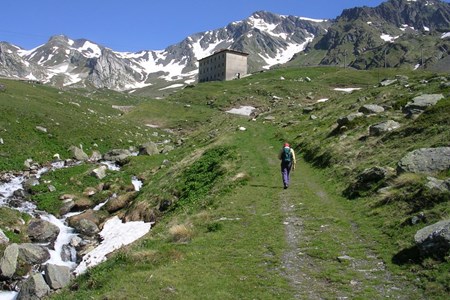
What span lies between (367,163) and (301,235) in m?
10.7

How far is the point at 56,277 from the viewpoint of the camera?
20.1 metres

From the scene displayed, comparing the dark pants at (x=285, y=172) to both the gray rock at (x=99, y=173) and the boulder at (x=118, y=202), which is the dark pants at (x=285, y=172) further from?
the gray rock at (x=99, y=173)

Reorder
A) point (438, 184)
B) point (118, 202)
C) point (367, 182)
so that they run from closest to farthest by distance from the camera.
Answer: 1. point (438, 184)
2. point (367, 182)
3. point (118, 202)

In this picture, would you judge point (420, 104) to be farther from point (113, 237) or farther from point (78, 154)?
point (78, 154)

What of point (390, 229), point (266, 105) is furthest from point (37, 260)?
point (266, 105)

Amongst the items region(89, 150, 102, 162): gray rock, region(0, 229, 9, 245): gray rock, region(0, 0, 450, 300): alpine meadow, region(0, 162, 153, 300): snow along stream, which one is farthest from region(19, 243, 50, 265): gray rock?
region(89, 150, 102, 162): gray rock

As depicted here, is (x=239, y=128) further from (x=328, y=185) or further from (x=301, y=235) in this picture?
(x=301, y=235)

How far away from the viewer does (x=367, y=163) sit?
83.8ft

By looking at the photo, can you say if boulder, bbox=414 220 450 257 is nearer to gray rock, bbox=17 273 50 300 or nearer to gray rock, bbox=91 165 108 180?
gray rock, bbox=17 273 50 300

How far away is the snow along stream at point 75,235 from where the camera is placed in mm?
24036

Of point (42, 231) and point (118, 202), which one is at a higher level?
point (118, 202)

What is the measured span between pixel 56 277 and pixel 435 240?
16918mm

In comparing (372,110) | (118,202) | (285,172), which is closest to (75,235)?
(118,202)

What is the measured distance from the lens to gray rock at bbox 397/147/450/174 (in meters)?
19.8
